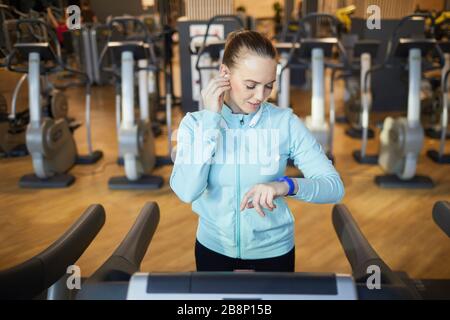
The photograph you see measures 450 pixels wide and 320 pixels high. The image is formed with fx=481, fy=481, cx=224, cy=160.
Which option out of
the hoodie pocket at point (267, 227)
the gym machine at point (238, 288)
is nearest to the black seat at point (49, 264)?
the gym machine at point (238, 288)

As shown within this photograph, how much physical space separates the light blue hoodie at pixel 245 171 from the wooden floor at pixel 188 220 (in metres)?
0.74

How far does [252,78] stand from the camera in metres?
1.28

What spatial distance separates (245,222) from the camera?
145 cm

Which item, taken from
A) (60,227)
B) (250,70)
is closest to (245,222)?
(250,70)

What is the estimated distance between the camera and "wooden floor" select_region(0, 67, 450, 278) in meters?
2.62

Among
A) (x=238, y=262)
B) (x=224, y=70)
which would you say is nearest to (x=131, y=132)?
(x=238, y=262)

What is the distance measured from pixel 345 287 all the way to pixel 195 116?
671 mm

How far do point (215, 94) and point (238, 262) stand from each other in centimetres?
58

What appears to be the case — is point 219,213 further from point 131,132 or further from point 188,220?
point 131,132

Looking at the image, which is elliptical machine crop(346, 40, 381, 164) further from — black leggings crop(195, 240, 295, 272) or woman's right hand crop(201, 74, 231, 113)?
woman's right hand crop(201, 74, 231, 113)

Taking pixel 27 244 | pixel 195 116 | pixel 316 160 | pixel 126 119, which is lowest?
pixel 27 244

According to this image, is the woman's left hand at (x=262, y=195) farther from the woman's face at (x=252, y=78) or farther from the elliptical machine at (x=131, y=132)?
the elliptical machine at (x=131, y=132)

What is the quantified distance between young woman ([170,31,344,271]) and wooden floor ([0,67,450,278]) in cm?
74
